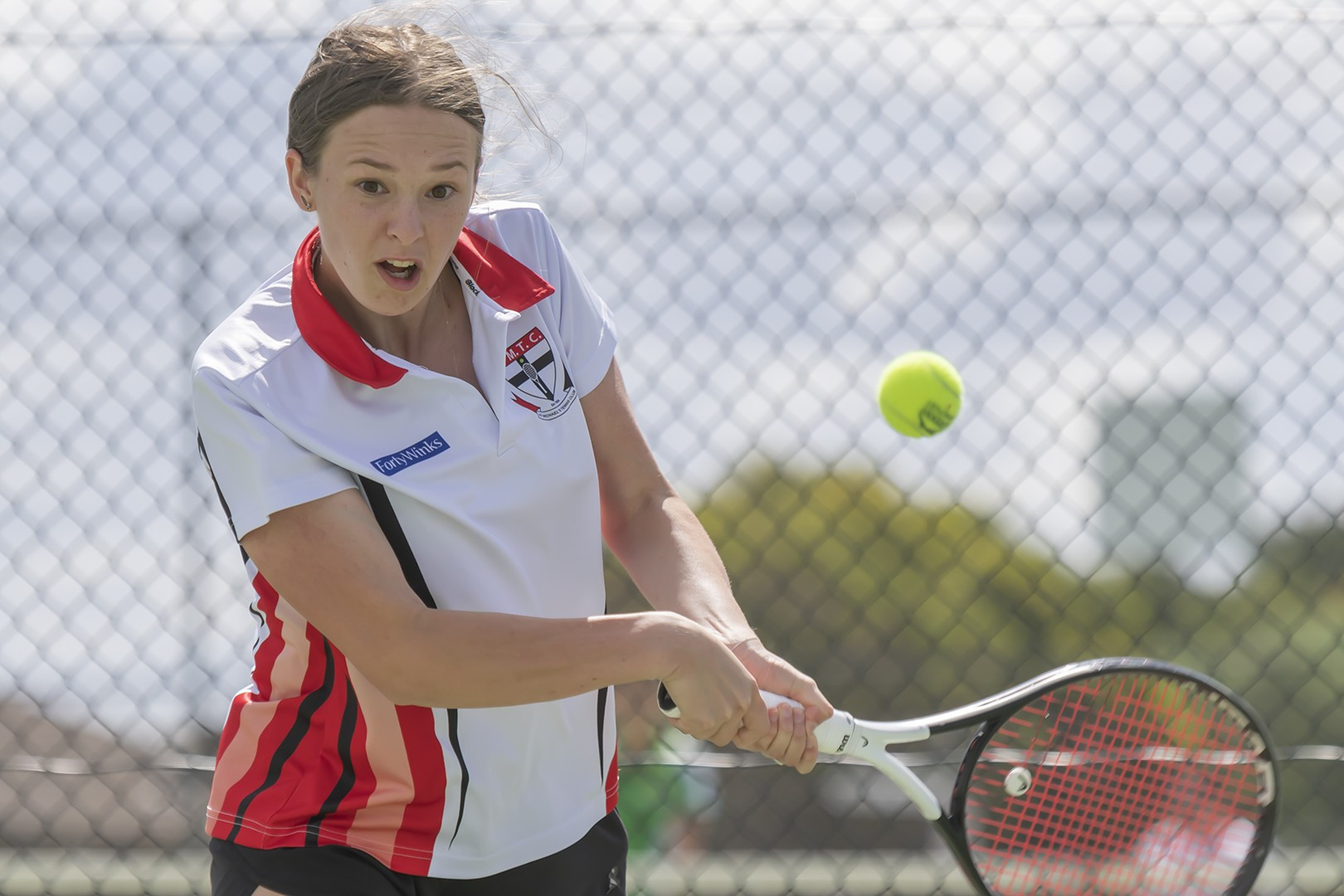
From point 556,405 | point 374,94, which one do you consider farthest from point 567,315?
point 374,94

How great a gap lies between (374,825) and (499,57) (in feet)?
3.19

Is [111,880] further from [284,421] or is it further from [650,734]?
[284,421]

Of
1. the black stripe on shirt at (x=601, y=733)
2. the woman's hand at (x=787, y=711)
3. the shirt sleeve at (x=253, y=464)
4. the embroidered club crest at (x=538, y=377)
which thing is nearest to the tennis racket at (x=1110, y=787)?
the woman's hand at (x=787, y=711)

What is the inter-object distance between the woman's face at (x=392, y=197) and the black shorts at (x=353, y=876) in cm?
65

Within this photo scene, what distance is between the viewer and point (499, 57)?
5.97 ft

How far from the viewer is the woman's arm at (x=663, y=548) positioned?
174 cm

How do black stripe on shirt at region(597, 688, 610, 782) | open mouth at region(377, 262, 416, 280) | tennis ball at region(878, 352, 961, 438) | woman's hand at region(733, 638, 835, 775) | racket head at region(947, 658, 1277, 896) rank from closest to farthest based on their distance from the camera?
open mouth at region(377, 262, 416, 280), woman's hand at region(733, 638, 835, 775), black stripe on shirt at region(597, 688, 610, 782), racket head at region(947, 658, 1277, 896), tennis ball at region(878, 352, 961, 438)

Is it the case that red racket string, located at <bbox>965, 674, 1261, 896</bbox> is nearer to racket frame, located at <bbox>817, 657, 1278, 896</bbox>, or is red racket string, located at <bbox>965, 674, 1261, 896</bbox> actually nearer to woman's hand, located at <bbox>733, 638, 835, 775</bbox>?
racket frame, located at <bbox>817, 657, 1278, 896</bbox>

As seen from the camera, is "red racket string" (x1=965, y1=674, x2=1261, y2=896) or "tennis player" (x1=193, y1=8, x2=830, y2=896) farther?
"red racket string" (x1=965, y1=674, x2=1261, y2=896)

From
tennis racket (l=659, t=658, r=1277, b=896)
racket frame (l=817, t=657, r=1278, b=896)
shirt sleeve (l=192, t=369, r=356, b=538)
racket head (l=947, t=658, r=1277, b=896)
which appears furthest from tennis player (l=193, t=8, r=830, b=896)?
racket head (l=947, t=658, r=1277, b=896)

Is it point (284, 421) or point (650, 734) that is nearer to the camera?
point (284, 421)

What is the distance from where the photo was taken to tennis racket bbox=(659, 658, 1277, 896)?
2064 millimetres

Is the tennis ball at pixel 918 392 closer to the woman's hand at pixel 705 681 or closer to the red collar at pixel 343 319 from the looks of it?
the red collar at pixel 343 319

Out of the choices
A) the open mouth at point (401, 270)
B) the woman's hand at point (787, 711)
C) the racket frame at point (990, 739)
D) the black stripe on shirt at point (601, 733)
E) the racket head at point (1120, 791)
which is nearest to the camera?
the open mouth at point (401, 270)
